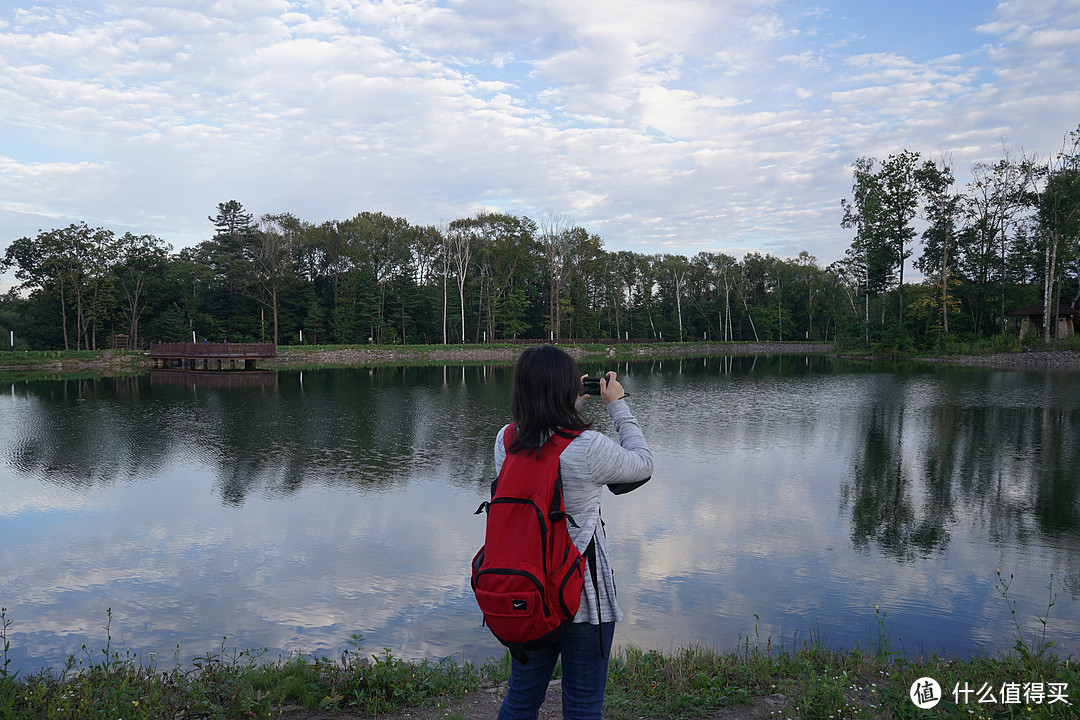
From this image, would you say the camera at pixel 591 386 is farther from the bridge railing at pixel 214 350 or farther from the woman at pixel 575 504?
the bridge railing at pixel 214 350

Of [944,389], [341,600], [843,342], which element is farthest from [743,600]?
[843,342]

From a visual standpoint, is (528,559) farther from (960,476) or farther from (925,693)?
(960,476)

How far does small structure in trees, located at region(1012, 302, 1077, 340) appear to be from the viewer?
42.7 meters

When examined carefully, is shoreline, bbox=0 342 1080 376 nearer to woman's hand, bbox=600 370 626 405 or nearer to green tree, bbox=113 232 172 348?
green tree, bbox=113 232 172 348

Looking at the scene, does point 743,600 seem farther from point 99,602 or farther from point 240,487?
point 240,487

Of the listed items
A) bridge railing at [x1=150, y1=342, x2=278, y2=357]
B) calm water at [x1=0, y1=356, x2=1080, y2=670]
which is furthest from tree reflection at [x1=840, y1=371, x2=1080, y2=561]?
bridge railing at [x1=150, y1=342, x2=278, y2=357]

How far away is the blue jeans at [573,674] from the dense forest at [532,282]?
46649 millimetres

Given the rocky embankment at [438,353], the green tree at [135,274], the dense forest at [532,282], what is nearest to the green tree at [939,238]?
the dense forest at [532,282]

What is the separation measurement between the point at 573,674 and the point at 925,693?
2.60 meters

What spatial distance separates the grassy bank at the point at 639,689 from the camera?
362 centimetres

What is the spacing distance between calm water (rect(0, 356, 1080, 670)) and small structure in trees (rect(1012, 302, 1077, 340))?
3061cm

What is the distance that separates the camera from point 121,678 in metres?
4.20

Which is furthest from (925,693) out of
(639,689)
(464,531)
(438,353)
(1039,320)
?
(1039,320)

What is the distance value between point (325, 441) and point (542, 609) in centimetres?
1402
